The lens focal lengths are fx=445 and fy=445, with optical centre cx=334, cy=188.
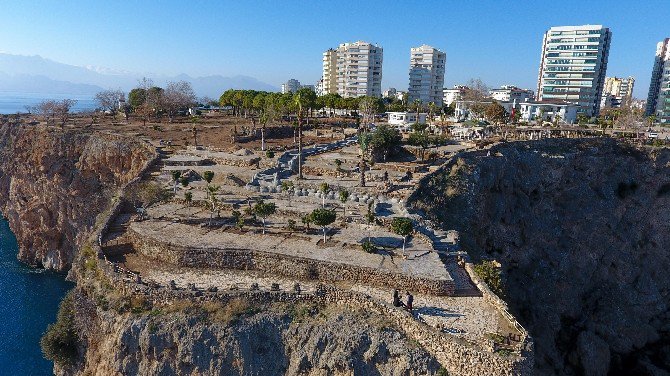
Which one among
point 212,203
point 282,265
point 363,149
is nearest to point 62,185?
point 212,203

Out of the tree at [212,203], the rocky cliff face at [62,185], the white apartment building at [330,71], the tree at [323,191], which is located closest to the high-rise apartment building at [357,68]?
the white apartment building at [330,71]

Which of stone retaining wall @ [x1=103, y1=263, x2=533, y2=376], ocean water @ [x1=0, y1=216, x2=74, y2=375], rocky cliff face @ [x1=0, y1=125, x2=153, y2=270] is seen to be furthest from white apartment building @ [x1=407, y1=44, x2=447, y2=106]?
stone retaining wall @ [x1=103, y1=263, x2=533, y2=376]

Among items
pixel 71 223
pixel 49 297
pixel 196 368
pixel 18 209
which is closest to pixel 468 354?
pixel 196 368

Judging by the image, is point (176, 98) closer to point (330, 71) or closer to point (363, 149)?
point (363, 149)

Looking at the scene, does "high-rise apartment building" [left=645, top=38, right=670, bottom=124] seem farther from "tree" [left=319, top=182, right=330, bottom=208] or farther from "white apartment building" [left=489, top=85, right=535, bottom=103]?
"tree" [left=319, top=182, right=330, bottom=208]

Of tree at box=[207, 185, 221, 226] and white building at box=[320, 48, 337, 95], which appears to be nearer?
tree at box=[207, 185, 221, 226]

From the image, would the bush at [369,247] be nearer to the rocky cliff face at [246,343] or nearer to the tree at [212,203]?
the rocky cliff face at [246,343]
